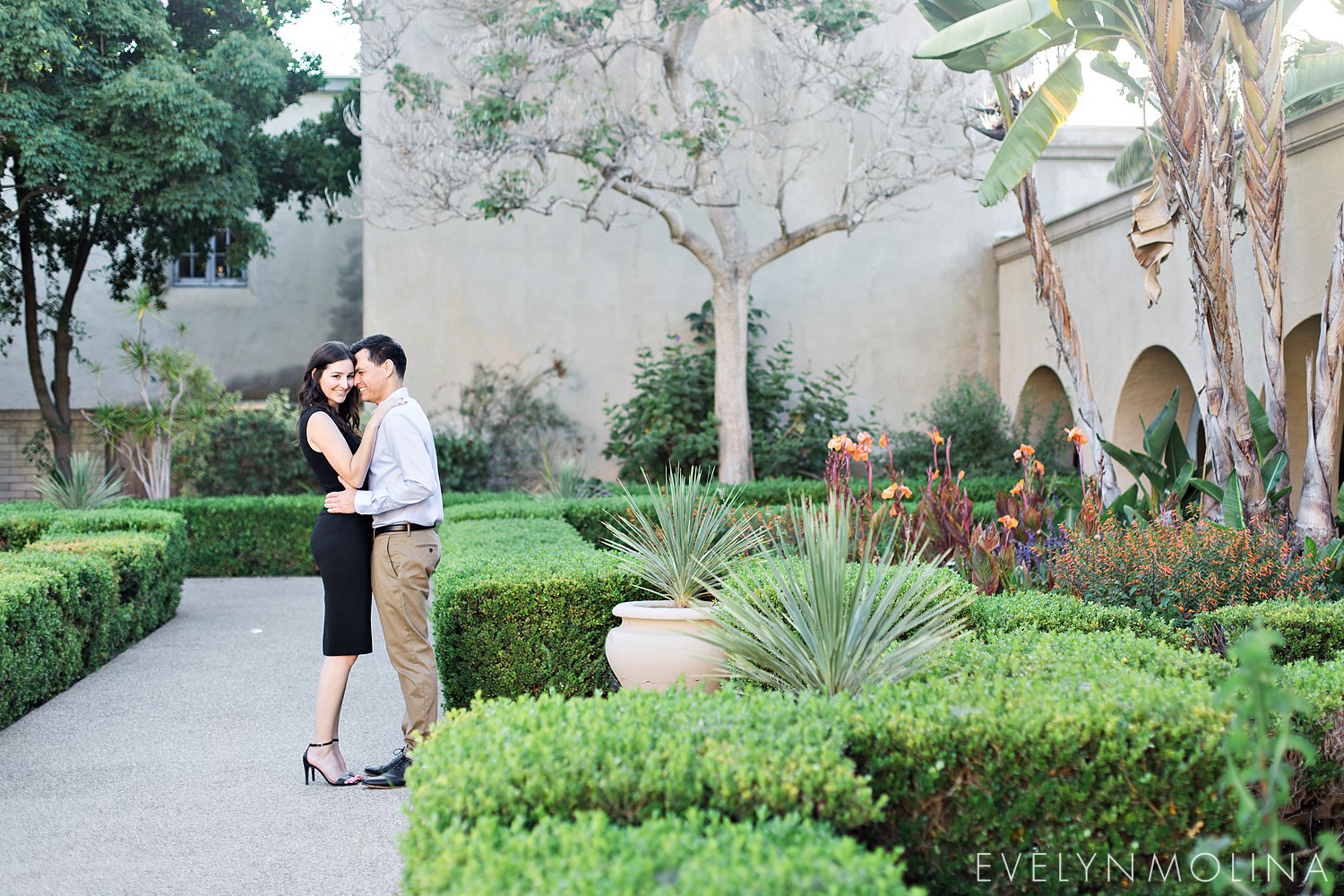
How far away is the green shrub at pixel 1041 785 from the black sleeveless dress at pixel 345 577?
2.54 m

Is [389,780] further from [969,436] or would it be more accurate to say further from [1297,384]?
[969,436]

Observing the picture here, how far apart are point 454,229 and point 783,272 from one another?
4.49 metres

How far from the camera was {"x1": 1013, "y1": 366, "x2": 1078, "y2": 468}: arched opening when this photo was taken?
1351 cm

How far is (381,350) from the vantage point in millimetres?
5164

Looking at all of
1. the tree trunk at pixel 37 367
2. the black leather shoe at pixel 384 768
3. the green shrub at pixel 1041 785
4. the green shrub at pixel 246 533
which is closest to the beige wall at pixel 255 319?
the tree trunk at pixel 37 367

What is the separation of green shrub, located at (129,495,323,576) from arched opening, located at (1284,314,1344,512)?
31.6ft

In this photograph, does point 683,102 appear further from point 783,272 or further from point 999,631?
point 999,631

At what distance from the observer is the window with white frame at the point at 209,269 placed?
18469 millimetres

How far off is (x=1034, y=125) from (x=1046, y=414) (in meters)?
7.42

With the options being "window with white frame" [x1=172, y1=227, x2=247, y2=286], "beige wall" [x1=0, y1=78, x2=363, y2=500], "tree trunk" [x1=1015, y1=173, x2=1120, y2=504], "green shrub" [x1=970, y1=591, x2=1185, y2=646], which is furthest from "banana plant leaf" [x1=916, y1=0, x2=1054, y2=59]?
"window with white frame" [x1=172, y1=227, x2=247, y2=286]

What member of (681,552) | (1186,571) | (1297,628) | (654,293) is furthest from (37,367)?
(1297,628)

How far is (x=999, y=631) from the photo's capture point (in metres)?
4.57

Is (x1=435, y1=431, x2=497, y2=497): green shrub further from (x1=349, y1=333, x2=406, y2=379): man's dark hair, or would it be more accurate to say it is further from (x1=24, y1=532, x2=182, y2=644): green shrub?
(x1=349, y1=333, x2=406, y2=379): man's dark hair

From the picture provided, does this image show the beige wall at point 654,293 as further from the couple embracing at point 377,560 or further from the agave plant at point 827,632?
the agave plant at point 827,632
